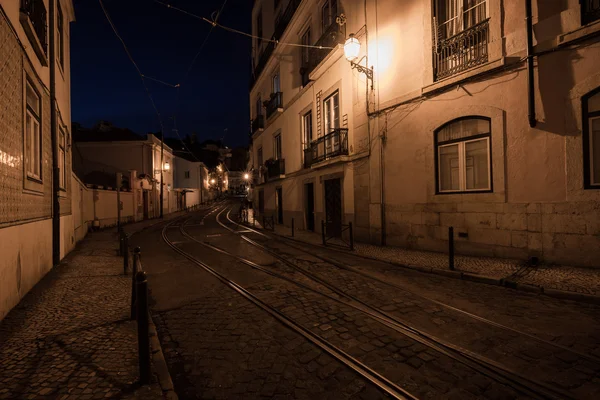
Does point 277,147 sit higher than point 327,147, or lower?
higher

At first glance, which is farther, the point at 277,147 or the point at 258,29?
the point at 258,29

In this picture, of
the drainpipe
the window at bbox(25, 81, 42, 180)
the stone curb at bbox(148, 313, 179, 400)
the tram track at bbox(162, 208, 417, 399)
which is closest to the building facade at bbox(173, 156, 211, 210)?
the window at bbox(25, 81, 42, 180)

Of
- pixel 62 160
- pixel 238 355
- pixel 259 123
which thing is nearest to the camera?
pixel 238 355

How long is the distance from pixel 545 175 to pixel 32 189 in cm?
1087

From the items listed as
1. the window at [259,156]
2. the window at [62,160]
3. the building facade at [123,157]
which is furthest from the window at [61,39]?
the building facade at [123,157]

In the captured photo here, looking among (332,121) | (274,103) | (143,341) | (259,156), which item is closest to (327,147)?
(332,121)

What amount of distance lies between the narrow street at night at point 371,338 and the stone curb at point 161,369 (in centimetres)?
12

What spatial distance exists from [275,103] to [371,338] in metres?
20.1

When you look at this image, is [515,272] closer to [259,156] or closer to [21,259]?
[21,259]

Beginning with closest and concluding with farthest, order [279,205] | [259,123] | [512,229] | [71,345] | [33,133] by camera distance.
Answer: [71,345], [33,133], [512,229], [279,205], [259,123]

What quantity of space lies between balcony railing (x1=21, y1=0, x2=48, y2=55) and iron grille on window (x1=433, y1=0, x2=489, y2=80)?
9919 mm

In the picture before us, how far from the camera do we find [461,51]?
9.06 meters

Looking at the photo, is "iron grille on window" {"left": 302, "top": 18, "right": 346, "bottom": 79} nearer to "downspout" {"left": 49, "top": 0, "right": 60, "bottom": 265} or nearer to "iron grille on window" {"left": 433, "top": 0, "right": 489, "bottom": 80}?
"iron grille on window" {"left": 433, "top": 0, "right": 489, "bottom": 80}

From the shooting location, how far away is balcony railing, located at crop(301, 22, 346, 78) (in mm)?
13648
